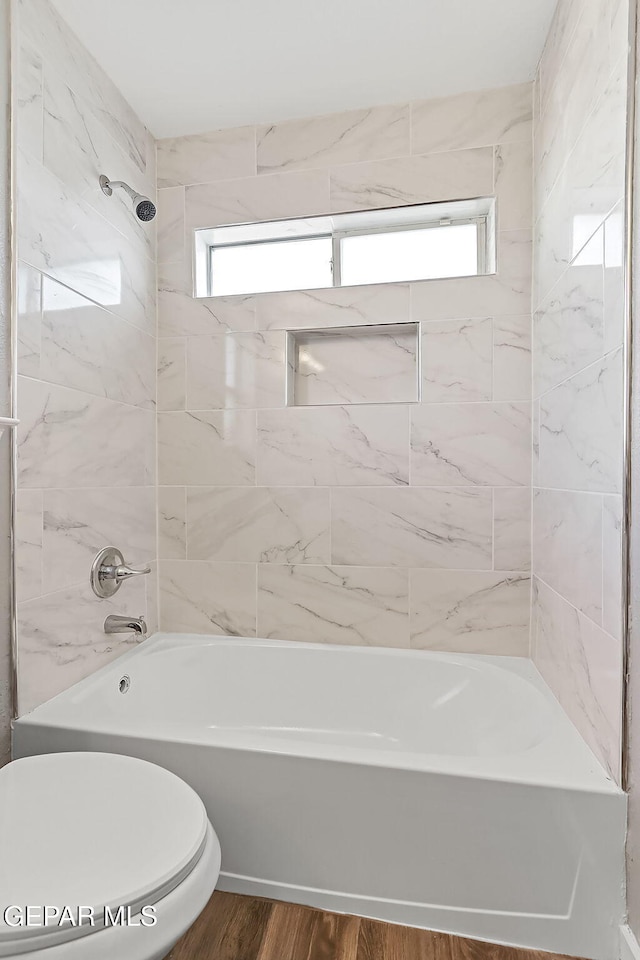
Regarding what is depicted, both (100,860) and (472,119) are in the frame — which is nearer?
(100,860)

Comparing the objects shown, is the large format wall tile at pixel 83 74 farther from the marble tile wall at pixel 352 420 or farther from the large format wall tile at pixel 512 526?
the large format wall tile at pixel 512 526

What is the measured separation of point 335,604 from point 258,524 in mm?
454

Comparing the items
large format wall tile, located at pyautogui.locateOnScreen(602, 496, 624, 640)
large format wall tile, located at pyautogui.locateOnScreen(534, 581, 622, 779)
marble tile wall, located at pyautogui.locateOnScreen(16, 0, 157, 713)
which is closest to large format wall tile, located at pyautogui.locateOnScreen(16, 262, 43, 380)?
marble tile wall, located at pyautogui.locateOnScreen(16, 0, 157, 713)

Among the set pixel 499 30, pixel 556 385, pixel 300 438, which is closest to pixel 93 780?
pixel 300 438

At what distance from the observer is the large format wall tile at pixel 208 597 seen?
223cm

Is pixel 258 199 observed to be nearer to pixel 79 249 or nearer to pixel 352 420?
pixel 79 249

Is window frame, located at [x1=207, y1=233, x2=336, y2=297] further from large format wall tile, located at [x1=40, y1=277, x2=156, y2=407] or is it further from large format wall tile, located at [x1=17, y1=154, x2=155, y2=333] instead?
large format wall tile, located at [x1=40, y1=277, x2=156, y2=407]

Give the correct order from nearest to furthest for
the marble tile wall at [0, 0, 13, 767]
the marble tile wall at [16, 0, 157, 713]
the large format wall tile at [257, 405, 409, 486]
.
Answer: the marble tile wall at [0, 0, 13, 767] → the marble tile wall at [16, 0, 157, 713] → the large format wall tile at [257, 405, 409, 486]

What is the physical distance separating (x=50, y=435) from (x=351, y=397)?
111 centimetres

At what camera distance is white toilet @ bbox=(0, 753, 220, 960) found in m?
0.81

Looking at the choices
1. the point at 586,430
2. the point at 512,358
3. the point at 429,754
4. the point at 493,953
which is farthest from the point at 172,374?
the point at 493,953

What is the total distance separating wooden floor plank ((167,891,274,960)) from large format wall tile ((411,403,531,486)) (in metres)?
1.41

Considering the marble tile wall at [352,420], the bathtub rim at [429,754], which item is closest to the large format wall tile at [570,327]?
the marble tile wall at [352,420]

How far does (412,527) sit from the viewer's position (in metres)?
2.08
